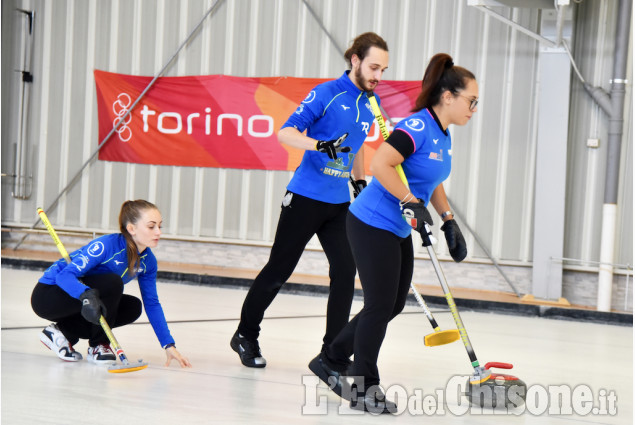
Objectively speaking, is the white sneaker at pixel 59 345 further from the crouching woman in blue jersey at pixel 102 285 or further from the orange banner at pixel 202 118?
the orange banner at pixel 202 118

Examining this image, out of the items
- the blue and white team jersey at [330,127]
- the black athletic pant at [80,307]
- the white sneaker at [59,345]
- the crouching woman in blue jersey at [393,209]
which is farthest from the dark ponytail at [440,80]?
the white sneaker at [59,345]

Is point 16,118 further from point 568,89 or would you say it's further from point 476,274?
point 568,89

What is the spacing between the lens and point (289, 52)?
351 inches

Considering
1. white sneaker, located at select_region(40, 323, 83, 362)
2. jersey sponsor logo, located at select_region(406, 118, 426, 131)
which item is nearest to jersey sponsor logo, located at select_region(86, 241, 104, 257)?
white sneaker, located at select_region(40, 323, 83, 362)

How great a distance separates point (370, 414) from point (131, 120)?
7.22 m

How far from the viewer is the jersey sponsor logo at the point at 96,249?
342cm

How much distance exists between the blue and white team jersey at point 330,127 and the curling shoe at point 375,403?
97cm

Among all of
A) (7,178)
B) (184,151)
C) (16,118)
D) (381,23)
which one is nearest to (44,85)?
(16,118)

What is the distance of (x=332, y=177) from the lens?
3.53 m

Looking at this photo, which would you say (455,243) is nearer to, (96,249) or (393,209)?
(393,209)

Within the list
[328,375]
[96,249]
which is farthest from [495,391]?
[96,249]

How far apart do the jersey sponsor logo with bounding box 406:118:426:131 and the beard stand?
0.66m

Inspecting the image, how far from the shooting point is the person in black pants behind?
135 inches

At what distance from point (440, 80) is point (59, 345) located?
2.03 m
